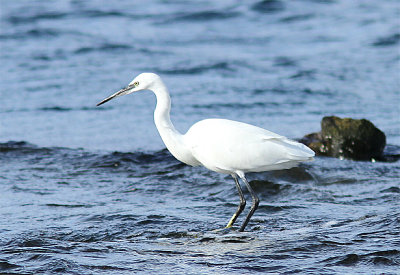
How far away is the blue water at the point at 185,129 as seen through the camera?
16.4 ft

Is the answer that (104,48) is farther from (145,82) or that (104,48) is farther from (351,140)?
(145,82)

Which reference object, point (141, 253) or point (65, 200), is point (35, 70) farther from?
point (141, 253)

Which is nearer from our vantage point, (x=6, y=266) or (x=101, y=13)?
(x=6, y=266)

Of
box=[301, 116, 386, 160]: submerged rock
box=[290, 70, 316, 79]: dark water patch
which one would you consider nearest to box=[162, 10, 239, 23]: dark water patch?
box=[290, 70, 316, 79]: dark water patch

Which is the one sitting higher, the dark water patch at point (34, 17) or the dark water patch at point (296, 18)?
the dark water patch at point (34, 17)

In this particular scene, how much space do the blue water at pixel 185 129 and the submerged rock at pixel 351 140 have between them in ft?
1.32

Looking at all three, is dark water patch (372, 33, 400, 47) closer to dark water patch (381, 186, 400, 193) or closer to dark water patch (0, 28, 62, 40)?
dark water patch (0, 28, 62, 40)

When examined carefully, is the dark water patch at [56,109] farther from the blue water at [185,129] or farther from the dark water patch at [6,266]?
the dark water patch at [6,266]

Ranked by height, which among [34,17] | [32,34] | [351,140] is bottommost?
[351,140]

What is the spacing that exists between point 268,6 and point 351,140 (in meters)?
12.0

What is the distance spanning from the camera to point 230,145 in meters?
5.61

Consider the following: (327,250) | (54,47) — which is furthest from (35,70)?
(327,250)

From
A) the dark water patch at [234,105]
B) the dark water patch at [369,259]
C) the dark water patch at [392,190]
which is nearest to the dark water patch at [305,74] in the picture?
the dark water patch at [234,105]

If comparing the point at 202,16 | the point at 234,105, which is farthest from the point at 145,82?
the point at 202,16
